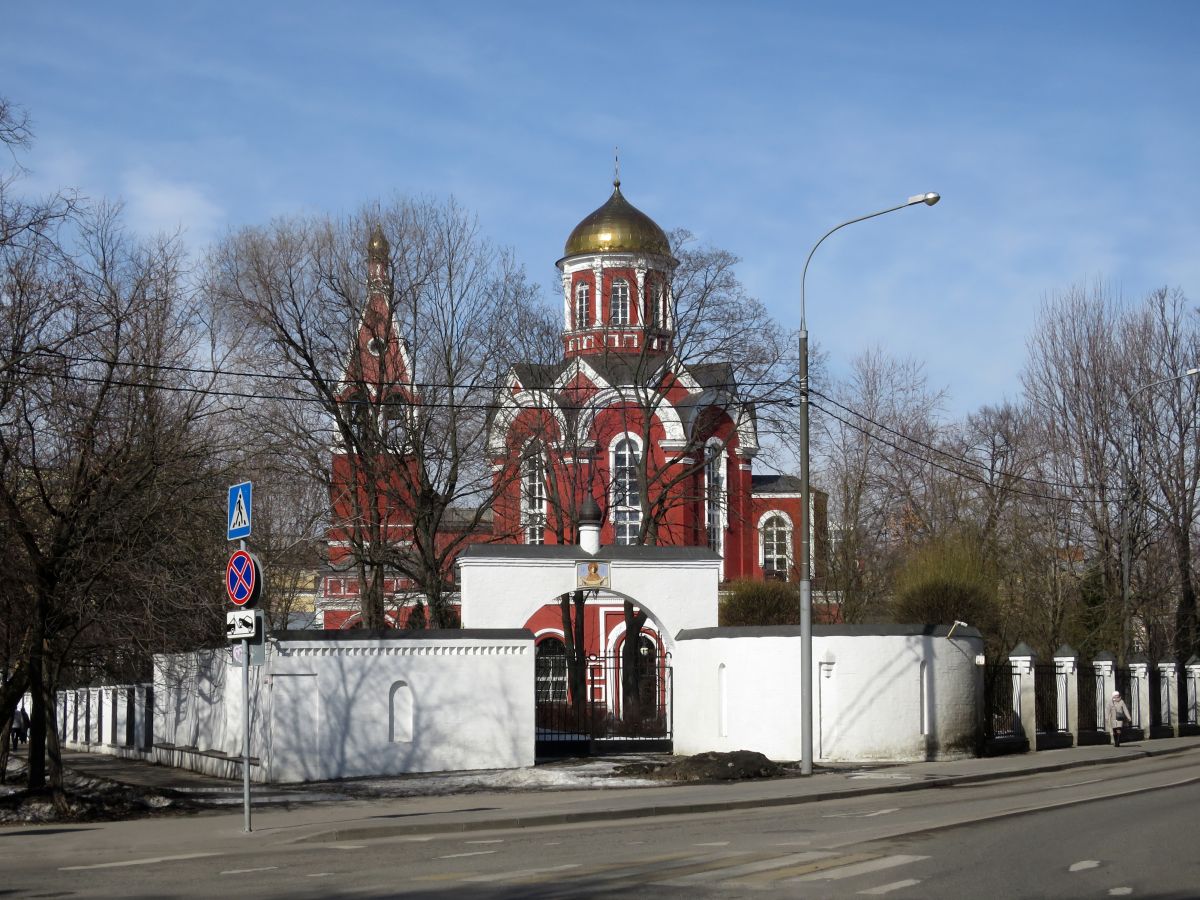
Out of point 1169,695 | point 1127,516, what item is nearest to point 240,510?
point 1127,516

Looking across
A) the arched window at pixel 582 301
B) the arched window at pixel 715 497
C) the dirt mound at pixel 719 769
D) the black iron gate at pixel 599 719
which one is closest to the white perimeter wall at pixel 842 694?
the dirt mound at pixel 719 769

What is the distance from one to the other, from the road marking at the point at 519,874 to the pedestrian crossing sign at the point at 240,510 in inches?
220

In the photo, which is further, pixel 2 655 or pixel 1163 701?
pixel 1163 701

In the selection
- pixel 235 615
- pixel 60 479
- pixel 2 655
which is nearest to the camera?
pixel 235 615

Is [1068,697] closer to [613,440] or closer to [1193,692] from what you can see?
[1193,692]

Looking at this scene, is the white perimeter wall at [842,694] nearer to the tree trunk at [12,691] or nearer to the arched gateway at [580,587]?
the arched gateway at [580,587]

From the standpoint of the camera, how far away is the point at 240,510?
51.4 ft

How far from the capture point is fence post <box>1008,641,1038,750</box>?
2992cm

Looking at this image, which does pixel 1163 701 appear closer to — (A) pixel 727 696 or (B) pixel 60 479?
(A) pixel 727 696

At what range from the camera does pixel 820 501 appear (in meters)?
51.8

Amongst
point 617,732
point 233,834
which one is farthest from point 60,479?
point 617,732

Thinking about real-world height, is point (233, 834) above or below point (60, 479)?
below

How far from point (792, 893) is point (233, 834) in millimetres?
7511

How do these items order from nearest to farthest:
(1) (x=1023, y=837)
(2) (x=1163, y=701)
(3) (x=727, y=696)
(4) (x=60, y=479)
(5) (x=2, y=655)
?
(1) (x=1023, y=837), (4) (x=60, y=479), (5) (x=2, y=655), (3) (x=727, y=696), (2) (x=1163, y=701)
